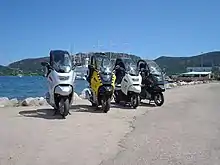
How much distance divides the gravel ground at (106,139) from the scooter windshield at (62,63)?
1.48m

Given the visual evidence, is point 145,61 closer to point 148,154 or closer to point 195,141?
point 195,141

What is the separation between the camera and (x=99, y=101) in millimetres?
13180

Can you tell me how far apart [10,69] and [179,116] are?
92249 mm

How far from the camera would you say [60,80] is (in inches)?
433

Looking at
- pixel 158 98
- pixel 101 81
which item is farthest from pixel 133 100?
pixel 101 81

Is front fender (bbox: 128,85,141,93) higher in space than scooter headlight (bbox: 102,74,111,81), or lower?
lower

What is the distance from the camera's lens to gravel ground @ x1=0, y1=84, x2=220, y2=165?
6332 mm

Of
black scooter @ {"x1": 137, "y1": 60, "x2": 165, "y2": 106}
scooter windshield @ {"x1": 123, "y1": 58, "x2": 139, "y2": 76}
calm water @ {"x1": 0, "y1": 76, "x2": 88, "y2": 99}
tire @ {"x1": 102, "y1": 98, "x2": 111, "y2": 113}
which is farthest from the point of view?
calm water @ {"x1": 0, "y1": 76, "x2": 88, "y2": 99}

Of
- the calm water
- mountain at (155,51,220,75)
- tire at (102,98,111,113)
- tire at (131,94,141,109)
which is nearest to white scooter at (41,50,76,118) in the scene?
tire at (102,98,111,113)

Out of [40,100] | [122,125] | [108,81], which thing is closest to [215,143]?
[122,125]

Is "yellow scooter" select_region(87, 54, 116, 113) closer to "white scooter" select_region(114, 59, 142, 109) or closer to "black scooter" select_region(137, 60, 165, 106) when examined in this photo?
"white scooter" select_region(114, 59, 142, 109)

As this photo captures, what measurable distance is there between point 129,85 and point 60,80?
4331 millimetres

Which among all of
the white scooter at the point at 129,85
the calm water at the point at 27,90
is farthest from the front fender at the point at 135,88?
the calm water at the point at 27,90

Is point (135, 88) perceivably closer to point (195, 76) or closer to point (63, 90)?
point (63, 90)
